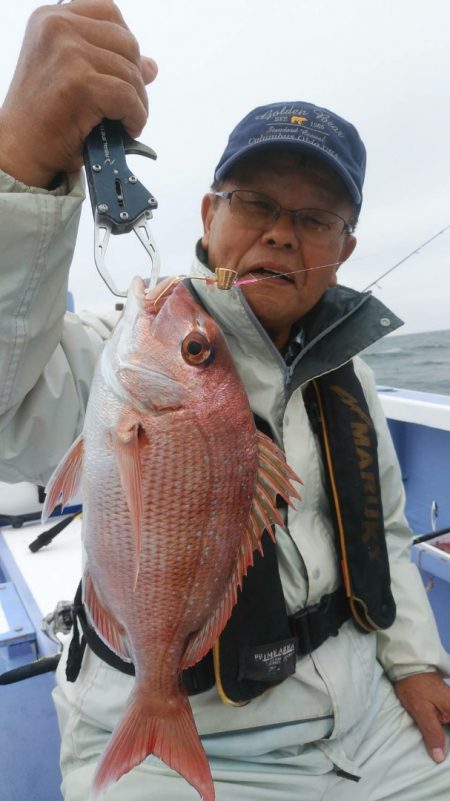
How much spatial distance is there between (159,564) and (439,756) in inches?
52.9

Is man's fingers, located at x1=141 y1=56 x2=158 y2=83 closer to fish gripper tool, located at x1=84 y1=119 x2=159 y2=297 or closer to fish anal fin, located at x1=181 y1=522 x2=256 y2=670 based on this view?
fish gripper tool, located at x1=84 y1=119 x2=159 y2=297

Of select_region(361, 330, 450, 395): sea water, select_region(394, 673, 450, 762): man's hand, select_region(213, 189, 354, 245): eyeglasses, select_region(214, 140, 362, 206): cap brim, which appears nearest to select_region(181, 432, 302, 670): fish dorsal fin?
select_region(213, 189, 354, 245): eyeglasses

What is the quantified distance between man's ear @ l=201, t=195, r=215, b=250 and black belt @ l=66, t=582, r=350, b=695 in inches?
48.1

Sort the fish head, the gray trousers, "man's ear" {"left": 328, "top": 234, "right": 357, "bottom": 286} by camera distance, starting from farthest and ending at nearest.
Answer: "man's ear" {"left": 328, "top": 234, "right": 357, "bottom": 286}, the gray trousers, the fish head

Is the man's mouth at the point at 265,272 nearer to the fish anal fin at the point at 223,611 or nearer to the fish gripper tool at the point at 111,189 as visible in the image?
the fish gripper tool at the point at 111,189

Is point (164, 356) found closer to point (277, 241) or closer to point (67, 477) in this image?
point (67, 477)

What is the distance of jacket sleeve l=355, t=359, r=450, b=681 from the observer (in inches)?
80.0

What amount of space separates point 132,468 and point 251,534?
317 millimetres

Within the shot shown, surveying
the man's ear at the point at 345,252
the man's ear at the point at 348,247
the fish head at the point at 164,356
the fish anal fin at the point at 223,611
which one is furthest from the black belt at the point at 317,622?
the man's ear at the point at 348,247

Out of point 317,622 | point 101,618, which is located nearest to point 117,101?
point 101,618

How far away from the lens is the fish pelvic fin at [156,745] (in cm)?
115

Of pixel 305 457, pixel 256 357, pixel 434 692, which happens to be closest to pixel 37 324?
pixel 256 357

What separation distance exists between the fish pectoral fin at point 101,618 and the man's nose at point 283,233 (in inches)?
45.4

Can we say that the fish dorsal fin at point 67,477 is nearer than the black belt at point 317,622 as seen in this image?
Yes
